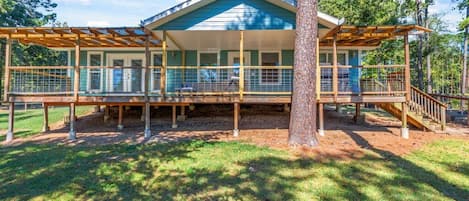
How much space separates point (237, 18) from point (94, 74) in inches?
281

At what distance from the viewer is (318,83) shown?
30.7ft

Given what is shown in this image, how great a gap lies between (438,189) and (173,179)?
4.51 metres

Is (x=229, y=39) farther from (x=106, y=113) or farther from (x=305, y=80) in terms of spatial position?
(x=106, y=113)

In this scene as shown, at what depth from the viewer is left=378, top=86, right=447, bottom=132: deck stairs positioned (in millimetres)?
9906

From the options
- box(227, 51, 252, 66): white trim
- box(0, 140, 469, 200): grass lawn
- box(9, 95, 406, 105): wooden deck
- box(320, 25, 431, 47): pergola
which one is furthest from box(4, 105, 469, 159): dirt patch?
box(320, 25, 431, 47): pergola

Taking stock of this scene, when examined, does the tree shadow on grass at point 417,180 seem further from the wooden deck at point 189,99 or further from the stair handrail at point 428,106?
the stair handrail at point 428,106

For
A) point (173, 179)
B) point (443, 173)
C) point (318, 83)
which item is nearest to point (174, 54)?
point (318, 83)

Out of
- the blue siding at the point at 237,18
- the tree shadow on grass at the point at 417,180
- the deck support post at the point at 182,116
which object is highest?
the blue siding at the point at 237,18

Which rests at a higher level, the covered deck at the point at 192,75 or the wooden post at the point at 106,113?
the covered deck at the point at 192,75

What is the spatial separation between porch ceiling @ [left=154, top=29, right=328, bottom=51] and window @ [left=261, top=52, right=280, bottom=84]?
0.31 m

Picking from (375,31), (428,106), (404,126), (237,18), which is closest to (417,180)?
(404,126)

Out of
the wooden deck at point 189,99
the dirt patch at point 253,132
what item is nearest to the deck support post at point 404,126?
the dirt patch at point 253,132

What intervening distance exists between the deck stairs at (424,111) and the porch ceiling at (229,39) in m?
3.87

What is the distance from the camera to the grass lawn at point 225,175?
4.80m
